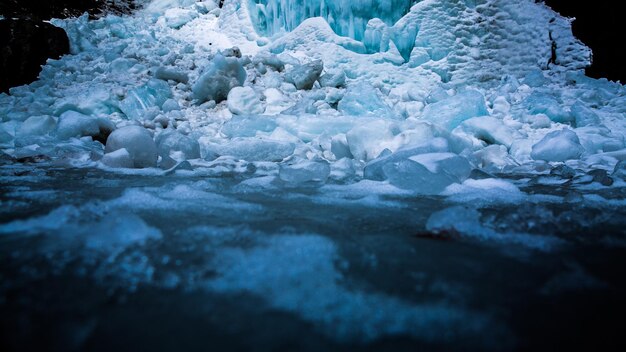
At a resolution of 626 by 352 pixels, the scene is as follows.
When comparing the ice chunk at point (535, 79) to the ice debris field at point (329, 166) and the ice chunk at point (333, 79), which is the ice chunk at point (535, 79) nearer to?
the ice debris field at point (329, 166)

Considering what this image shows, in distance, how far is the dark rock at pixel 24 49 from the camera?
4.09 m

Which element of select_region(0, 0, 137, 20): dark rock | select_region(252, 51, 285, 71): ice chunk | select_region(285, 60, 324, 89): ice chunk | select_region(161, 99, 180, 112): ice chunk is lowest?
select_region(161, 99, 180, 112): ice chunk

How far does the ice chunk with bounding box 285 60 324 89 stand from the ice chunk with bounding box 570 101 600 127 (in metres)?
2.71

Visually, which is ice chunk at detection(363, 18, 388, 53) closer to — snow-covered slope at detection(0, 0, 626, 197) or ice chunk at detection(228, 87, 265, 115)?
snow-covered slope at detection(0, 0, 626, 197)

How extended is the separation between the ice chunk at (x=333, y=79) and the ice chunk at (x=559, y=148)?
235cm

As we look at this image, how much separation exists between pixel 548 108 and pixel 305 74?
2.59 metres

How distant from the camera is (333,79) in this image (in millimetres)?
4223

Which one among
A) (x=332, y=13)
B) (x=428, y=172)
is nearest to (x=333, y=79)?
(x=332, y=13)

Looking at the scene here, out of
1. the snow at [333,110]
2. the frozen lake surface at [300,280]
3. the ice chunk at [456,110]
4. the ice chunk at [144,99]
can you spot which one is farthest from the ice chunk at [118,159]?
the ice chunk at [456,110]

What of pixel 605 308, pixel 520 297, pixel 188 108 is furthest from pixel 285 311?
pixel 188 108

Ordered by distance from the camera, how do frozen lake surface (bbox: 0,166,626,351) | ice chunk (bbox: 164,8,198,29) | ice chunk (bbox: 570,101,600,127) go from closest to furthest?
1. frozen lake surface (bbox: 0,166,626,351)
2. ice chunk (bbox: 570,101,600,127)
3. ice chunk (bbox: 164,8,198,29)

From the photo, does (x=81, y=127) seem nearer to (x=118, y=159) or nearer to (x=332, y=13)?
(x=118, y=159)

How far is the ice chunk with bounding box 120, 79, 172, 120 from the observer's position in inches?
142

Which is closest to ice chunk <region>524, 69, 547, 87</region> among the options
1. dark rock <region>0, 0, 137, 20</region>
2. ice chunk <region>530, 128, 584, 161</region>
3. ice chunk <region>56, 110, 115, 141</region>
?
ice chunk <region>530, 128, 584, 161</region>
